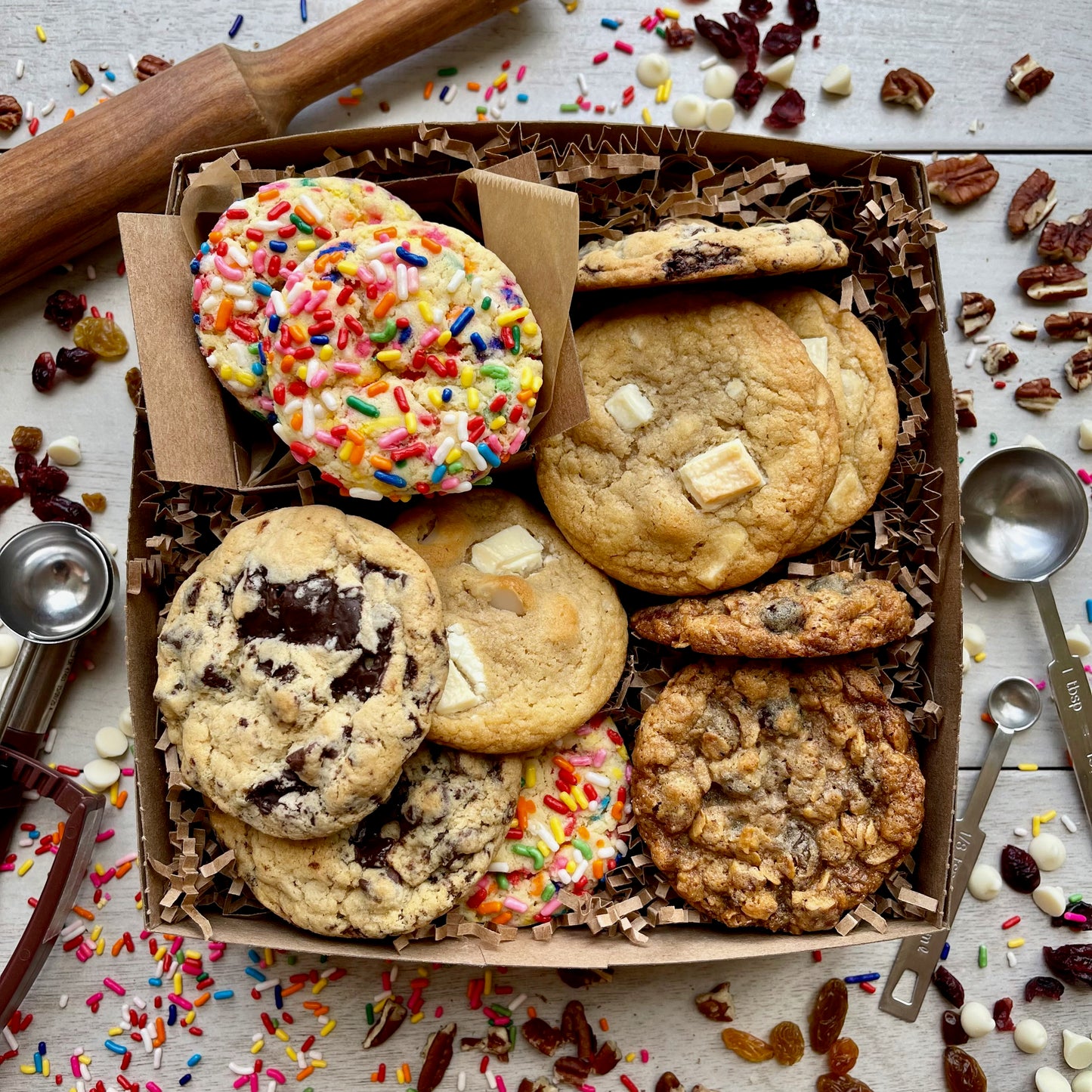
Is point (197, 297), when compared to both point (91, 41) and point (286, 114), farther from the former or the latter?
point (91, 41)

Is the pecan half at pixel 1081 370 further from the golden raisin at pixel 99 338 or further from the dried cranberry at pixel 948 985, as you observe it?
the golden raisin at pixel 99 338

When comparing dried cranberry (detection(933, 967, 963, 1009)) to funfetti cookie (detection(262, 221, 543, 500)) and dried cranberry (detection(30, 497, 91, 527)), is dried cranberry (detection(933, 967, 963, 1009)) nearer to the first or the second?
funfetti cookie (detection(262, 221, 543, 500))

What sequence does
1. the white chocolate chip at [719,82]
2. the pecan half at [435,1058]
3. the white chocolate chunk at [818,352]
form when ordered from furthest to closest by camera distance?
the white chocolate chip at [719,82] < the pecan half at [435,1058] < the white chocolate chunk at [818,352]

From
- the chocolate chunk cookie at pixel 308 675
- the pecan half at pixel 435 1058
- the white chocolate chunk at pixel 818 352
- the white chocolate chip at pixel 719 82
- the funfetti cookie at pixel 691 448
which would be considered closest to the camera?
the chocolate chunk cookie at pixel 308 675

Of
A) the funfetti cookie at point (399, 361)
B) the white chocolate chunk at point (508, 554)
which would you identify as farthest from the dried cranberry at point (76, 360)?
the white chocolate chunk at point (508, 554)

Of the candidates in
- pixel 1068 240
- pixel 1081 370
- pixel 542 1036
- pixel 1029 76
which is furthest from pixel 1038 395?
pixel 542 1036

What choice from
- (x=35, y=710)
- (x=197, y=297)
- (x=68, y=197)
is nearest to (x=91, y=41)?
(x=68, y=197)

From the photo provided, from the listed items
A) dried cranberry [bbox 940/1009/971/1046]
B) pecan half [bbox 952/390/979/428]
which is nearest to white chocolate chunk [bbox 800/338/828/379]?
pecan half [bbox 952/390/979/428]
